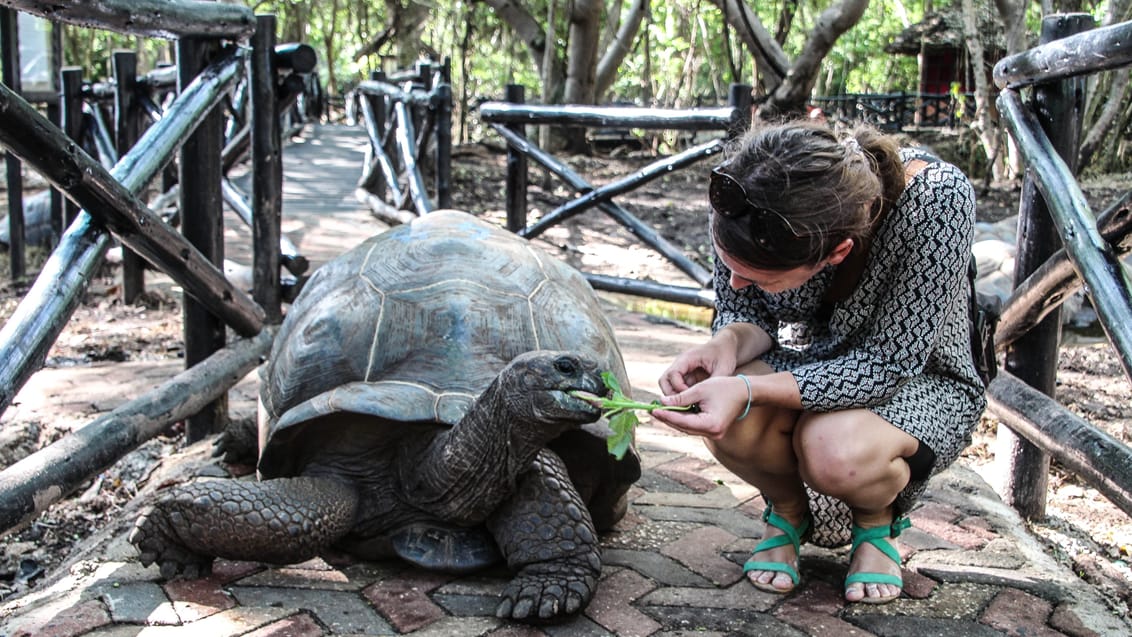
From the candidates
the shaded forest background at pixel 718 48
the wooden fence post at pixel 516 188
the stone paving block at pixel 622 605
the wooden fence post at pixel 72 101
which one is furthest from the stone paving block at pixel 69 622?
the wooden fence post at pixel 72 101

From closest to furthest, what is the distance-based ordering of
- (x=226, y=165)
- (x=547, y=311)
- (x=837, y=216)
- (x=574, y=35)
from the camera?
(x=837, y=216), (x=547, y=311), (x=226, y=165), (x=574, y=35)

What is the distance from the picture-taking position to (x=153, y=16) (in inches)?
119

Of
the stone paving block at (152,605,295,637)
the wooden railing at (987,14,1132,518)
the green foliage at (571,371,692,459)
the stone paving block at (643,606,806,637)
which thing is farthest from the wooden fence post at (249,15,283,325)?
the wooden railing at (987,14,1132,518)

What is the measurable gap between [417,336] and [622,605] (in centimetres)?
82

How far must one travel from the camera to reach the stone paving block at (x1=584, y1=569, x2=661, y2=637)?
222 centimetres

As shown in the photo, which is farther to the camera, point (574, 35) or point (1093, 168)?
point (574, 35)

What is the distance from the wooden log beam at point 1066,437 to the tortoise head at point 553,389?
121cm

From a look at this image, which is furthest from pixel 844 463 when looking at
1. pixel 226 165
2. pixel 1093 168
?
pixel 1093 168

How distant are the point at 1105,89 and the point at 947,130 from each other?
598 centimetres

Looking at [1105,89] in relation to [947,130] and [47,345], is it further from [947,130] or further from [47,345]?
[47,345]

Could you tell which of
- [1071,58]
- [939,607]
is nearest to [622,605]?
[939,607]

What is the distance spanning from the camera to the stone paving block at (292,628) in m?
2.13

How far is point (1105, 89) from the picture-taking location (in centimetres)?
1107

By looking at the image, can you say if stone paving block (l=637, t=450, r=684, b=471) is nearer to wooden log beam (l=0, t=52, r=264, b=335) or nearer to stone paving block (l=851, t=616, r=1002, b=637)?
stone paving block (l=851, t=616, r=1002, b=637)
